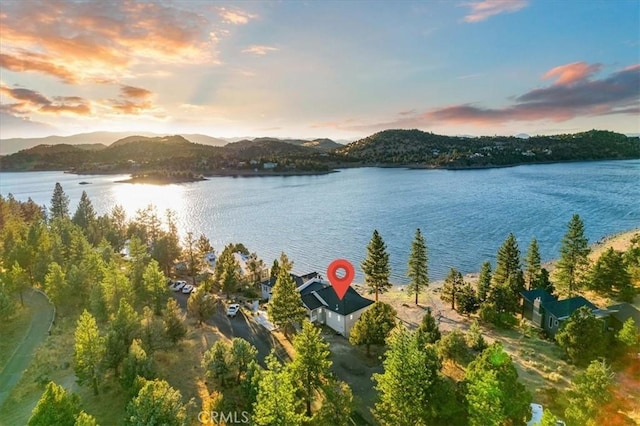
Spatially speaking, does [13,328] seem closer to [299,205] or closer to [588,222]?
[299,205]

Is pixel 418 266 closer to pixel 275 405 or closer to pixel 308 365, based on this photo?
pixel 308 365

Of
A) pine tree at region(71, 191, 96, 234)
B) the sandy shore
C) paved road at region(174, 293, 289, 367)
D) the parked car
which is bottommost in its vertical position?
the sandy shore

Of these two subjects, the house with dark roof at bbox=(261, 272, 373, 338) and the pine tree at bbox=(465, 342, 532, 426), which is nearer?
the pine tree at bbox=(465, 342, 532, 426)

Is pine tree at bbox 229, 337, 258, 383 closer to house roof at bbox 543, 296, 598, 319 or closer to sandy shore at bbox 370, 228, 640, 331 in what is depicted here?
sandy shore at bbox 370, 228, 640, 331

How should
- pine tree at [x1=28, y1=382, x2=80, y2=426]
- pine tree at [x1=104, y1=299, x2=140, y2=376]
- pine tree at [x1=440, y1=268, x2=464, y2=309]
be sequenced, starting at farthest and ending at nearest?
pine tree at [x1=440, y1=268, x2=464, y2=309]
pine tree at [x1=104, y1=299, x2=140, y2=376]
pine tree at [x1=28, y1=382, x2=80, y2=426]

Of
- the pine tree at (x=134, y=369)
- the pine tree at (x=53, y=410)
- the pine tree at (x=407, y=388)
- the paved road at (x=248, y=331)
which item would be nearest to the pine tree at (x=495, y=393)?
the pine tree at (x=407, y=388)
